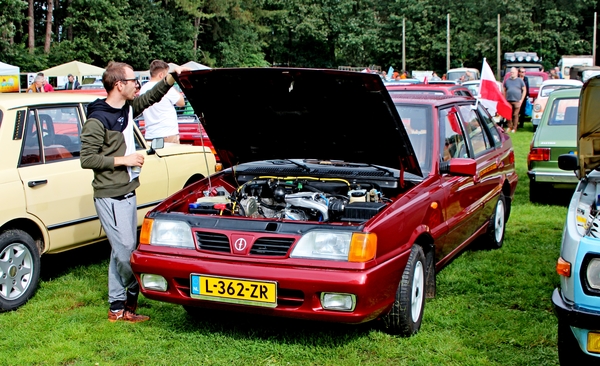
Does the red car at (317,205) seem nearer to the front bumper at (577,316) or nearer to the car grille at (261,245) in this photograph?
the car grille at (261,245)

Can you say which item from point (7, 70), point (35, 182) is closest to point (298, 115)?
point (35, 182)

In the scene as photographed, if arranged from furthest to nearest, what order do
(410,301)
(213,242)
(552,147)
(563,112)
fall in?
1. (563,112)
2. (552,147)
3. (410,301)
4. (213,242)

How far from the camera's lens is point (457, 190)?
5.09 meters

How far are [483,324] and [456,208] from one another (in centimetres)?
97

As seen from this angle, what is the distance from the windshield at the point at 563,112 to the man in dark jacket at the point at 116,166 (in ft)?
20.8

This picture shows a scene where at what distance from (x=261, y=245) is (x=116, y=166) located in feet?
4.06

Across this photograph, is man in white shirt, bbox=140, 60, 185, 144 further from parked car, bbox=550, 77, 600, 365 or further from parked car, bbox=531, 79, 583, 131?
parked car, bbox=531, 79, 583, 131

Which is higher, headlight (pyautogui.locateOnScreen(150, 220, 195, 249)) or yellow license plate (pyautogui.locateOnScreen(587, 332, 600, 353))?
headlight (pyautogui.locateOnScreen(150, 220, 195, 249))

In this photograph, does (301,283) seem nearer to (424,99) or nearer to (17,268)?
(424,99)

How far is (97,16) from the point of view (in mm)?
40250

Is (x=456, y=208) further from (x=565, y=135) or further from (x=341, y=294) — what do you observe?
(x=565, y=135)

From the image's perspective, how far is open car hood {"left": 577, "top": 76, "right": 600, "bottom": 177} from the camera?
425 centimetres

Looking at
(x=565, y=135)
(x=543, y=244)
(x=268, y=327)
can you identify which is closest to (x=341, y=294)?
(x=268, y=327)

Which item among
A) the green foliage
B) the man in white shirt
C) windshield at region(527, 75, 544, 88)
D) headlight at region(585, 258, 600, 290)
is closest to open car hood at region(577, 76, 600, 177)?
headlight at region(585, 258, 600, 290)
